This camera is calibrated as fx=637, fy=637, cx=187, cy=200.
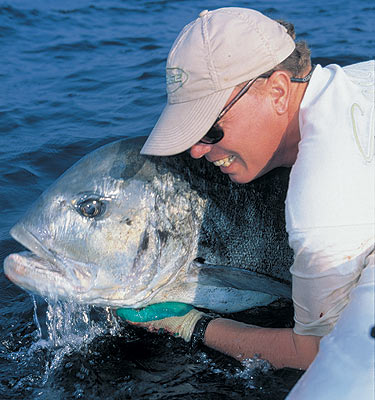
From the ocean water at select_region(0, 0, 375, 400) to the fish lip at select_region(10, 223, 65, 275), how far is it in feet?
0.97

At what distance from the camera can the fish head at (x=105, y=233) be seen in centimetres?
292

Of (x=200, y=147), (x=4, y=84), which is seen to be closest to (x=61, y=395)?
(x=200, y=147)

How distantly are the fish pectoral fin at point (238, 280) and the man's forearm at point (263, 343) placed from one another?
8.9 inches

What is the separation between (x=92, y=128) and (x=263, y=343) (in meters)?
4.07

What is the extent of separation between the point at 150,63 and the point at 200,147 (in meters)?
6.12

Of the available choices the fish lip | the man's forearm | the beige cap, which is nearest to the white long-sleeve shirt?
the man's forearm

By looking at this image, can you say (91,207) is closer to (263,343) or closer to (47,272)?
(47,272)

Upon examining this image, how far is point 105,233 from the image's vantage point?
2951mm

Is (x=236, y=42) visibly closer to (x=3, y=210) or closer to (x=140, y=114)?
(x=3, y=210)

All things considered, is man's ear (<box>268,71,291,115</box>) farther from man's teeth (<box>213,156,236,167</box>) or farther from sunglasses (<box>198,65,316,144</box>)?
man's teeth (<box>213,156,236,167</box>)

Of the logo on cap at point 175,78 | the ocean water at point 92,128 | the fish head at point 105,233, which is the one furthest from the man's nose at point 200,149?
the ocean water at point 92,128

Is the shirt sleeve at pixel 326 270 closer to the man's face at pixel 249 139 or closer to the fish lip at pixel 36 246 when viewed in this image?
the man's face at pixel 249 139

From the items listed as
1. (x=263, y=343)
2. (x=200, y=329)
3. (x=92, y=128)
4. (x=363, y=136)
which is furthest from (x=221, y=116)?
(x=92, y=128)

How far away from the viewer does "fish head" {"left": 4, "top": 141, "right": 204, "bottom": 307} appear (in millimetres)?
2920
